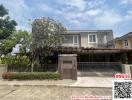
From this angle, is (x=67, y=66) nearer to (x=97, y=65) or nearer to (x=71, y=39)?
(x=97, y=65)

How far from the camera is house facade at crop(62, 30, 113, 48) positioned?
30766mm

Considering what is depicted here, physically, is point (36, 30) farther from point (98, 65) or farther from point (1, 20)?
point (1, 20)

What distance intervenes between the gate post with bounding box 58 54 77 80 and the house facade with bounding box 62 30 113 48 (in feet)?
39.4

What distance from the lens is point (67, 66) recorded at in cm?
1858

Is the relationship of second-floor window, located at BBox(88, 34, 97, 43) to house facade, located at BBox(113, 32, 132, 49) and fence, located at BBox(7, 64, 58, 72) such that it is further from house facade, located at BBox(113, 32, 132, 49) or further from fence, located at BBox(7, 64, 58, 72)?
fence, located at BBox(7, 64, 58, 72)

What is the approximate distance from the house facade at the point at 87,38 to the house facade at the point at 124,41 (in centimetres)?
151

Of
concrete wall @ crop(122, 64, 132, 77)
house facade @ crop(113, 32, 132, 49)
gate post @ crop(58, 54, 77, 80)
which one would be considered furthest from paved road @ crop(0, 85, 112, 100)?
house facade @ crop(113, 32, 132, 49)

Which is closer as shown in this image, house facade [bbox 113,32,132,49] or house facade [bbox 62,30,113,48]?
house facade [bbox 113,32,132,49]

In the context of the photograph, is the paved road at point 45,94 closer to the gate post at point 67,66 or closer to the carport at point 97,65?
the gate post at point 67,66

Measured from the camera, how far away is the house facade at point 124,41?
26.8 meters

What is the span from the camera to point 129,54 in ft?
86.3

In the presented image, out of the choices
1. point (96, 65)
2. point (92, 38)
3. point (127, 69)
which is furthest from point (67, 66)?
point (92, 38)

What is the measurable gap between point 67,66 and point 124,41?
14986 millimetres

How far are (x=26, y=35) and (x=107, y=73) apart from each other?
11.5 metres
